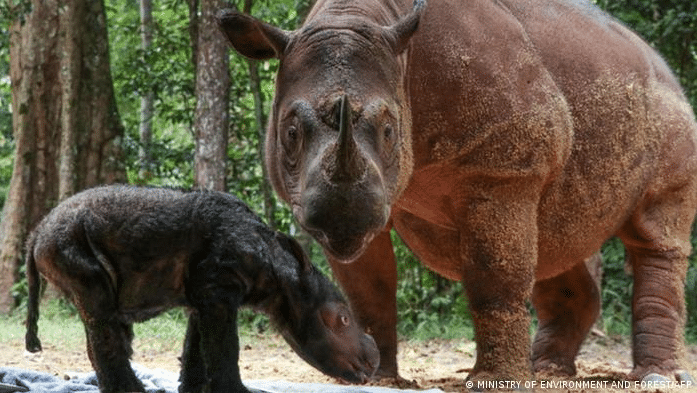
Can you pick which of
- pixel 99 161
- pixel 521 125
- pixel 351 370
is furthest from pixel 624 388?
pixel 99 161

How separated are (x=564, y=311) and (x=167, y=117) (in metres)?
7.28

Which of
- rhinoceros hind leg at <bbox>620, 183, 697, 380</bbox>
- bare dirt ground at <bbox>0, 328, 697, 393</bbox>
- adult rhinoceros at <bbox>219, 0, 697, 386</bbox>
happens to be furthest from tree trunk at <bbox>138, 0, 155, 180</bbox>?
rhinoceros hind leg at <bbox>620, 183, 697, 380</bbox>

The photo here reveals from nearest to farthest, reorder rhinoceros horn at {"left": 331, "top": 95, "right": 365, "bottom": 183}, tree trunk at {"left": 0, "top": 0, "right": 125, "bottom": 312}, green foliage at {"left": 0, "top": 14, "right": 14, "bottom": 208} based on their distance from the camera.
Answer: rhinoceros horn at {"left": 331, "top": 95, "right": 365, "bottom": 183}
tree trunk at {"left": 0, "top": 0, "right": 125, "bottom": 312}
green foliage at {"left": 0, "top": 14, "right": 14, "bottom": 208}

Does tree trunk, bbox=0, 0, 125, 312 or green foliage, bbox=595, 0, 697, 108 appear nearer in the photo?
green foliage, bbox=595, 0, 697, 108

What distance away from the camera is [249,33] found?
5066 millimetres

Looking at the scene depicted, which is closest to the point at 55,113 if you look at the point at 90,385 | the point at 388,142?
the point at 90,385

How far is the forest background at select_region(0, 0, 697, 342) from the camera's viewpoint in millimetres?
10859

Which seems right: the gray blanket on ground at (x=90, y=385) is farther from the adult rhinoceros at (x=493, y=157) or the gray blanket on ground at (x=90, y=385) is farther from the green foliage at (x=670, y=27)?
the green foliage at (x=670, y=27)

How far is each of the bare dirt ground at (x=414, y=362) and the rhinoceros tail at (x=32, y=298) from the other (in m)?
1.83

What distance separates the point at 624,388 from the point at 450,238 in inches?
52.6

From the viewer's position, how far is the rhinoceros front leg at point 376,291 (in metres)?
6.39

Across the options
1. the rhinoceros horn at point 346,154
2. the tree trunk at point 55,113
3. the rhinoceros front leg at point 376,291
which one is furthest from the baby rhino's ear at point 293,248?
the tree trunk at point 55,113

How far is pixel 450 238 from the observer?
6.29 meters

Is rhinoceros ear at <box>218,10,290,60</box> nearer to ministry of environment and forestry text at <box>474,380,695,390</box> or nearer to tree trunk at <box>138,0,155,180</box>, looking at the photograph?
ministry of environment and forestry text at <box>474,380,695,390</box>
